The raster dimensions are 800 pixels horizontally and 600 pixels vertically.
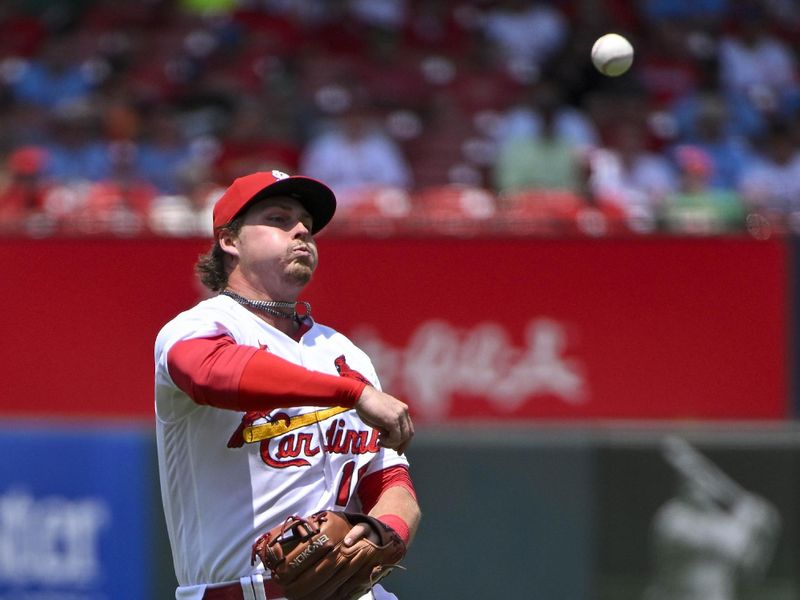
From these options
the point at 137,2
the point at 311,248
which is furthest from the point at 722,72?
the point at 311,248

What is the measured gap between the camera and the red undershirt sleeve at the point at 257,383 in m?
3.19

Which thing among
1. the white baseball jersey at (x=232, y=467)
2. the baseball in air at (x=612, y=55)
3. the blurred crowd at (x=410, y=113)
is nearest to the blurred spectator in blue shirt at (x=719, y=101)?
the blurred crowd at (x=410, y=113)

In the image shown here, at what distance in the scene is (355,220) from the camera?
29.5ft

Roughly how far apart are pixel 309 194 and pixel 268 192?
5.2 inches

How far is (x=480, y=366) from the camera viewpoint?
8945mm

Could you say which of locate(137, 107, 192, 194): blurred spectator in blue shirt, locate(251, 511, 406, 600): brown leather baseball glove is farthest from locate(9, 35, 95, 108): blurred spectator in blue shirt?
locate(251, 511, 406, 600): brown leather baseball glove

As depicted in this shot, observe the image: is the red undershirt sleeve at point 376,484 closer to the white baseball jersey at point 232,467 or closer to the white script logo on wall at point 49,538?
the white baseball jersey at point 232,467

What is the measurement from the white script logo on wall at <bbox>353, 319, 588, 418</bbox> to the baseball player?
5048mm

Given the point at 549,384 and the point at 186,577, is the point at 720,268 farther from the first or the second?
the point at 186,577

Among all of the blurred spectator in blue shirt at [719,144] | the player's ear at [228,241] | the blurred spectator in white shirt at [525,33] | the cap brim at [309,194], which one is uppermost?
the blurred spectator in white shirt at [525,33]

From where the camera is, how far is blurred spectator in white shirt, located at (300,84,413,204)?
9.76 meters

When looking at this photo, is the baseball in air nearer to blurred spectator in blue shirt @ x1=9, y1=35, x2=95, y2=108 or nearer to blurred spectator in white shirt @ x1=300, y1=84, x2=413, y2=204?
blurred spectator in white shirt @ x1=300, y1=84, x2=413, y2=204

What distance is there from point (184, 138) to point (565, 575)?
5080 mm

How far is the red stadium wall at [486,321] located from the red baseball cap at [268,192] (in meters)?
5.02
